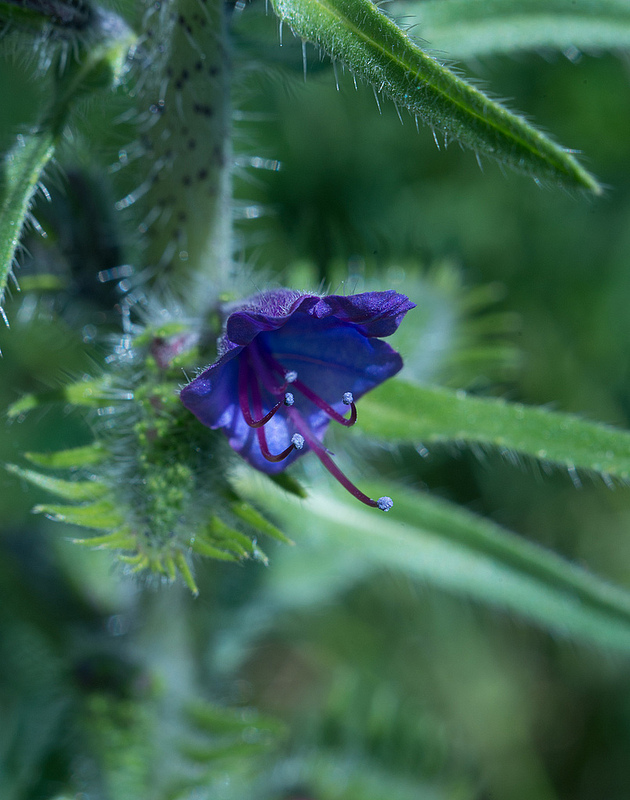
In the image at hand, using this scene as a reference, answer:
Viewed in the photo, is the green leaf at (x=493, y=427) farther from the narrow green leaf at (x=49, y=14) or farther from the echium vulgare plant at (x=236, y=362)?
the narrow green leaf at (x=49, y=14)

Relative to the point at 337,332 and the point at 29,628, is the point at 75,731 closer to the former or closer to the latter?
the point at 29,628

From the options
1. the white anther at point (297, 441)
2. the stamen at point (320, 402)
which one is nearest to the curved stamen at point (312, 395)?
the stamen at point (320, 402)

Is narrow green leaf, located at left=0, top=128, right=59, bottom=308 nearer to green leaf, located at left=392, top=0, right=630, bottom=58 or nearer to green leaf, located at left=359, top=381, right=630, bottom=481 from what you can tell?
green leaf, located at left=359, top=381, right=630, bottom=481

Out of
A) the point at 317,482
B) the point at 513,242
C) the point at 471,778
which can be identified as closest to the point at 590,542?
the point at 471,778

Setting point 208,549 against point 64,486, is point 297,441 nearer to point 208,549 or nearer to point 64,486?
point 208,549

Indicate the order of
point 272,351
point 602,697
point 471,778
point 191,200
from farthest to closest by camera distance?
1. point 602,697
2. point 471,778
3. point 191,200
4. point 272,351

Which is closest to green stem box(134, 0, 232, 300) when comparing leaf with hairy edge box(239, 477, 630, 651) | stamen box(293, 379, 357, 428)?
stamen box(293, 379, 357, 428)

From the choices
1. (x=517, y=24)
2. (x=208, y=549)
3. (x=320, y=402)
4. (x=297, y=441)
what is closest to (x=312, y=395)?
(x=320, y=402)

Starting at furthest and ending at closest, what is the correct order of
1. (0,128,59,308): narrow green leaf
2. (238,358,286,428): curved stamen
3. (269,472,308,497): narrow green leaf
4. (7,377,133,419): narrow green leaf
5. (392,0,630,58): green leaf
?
(392,0,630,58): green leaf → (7,377,133,419): narrow green leaf → (269,472,308,497): narrow green leaf → (238,358,286,428): curved stamen → (0,128,59,308): narrow green leaf
